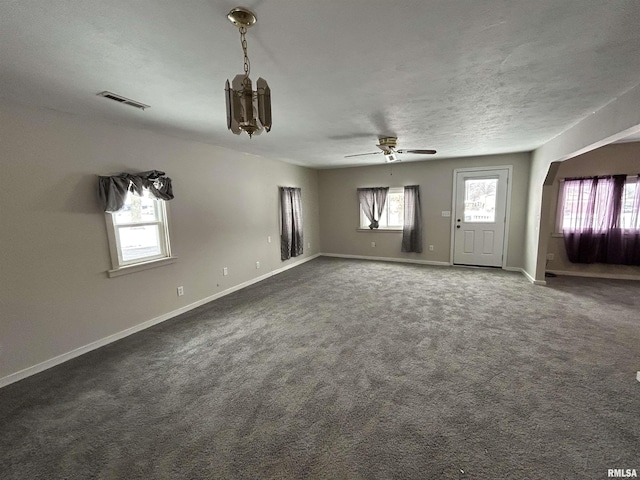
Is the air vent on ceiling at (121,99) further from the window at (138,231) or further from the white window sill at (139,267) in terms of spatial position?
the white window sill at (139,267)

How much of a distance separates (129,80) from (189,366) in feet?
7.93

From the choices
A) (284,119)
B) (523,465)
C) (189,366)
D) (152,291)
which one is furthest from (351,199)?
(523,465)

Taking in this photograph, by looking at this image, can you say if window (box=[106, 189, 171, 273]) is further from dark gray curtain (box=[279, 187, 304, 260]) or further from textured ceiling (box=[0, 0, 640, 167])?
dark gray curtain (box=[279, 187, 304, 260])

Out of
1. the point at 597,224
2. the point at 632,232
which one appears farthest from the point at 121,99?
the point at 632,232

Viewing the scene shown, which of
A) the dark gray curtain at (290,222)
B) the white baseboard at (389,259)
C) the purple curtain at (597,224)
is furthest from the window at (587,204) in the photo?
the dark gray curtain at (290,222)

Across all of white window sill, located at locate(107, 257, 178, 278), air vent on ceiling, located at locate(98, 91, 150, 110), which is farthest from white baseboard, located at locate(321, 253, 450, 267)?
air vent on ceiling, located at locate(98, 91, 150, 110)

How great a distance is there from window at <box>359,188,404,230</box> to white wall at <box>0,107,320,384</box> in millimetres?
4020

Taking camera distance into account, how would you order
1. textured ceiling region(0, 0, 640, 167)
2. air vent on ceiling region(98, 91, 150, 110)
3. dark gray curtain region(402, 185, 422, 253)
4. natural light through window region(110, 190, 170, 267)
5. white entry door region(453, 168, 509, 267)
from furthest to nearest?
dark gray curtain region(402, 185, 422, 253)
white entry door region(453, 168, 509, 267)
natural light through window region(110, 190, 170, 267)
air vent on ceiling region(98, 91, 150, 110)
textured ceiling region(0, 0, 640, 167)

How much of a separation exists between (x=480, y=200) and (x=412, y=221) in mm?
1431

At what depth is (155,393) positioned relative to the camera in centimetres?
212

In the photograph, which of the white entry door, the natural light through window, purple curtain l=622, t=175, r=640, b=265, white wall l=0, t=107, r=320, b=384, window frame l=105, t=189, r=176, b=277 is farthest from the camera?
the white entry door

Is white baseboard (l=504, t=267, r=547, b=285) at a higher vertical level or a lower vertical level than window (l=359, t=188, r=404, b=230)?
lower

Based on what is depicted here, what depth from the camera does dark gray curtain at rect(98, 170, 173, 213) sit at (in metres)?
2.77

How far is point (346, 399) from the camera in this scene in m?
1.99
